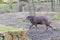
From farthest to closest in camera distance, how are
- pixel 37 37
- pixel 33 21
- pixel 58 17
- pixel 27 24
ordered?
pixel 58 17, pixel 27 24, pixel 33 21, pixel 37 37

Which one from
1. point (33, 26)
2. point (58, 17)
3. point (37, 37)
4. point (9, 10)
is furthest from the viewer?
point (9, 10)

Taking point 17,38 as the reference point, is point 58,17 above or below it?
below

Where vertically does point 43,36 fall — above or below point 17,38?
below

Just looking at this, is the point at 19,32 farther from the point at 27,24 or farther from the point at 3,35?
the point at 27,24

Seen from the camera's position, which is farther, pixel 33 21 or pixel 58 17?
pixel 58 17

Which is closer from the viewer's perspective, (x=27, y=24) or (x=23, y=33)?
(x=23, y=33)

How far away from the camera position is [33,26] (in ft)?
37.7

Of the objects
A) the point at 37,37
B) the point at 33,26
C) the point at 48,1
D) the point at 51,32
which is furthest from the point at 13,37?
the point at 48,1

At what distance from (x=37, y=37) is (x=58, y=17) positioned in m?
6.05

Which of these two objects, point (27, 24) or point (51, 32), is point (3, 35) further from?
point (27, 24)

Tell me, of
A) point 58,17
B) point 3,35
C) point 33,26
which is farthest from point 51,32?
point 3,35

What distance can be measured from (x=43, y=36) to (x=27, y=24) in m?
3.20

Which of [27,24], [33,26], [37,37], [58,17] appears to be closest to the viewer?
[37,37]

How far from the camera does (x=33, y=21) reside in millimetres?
10711
